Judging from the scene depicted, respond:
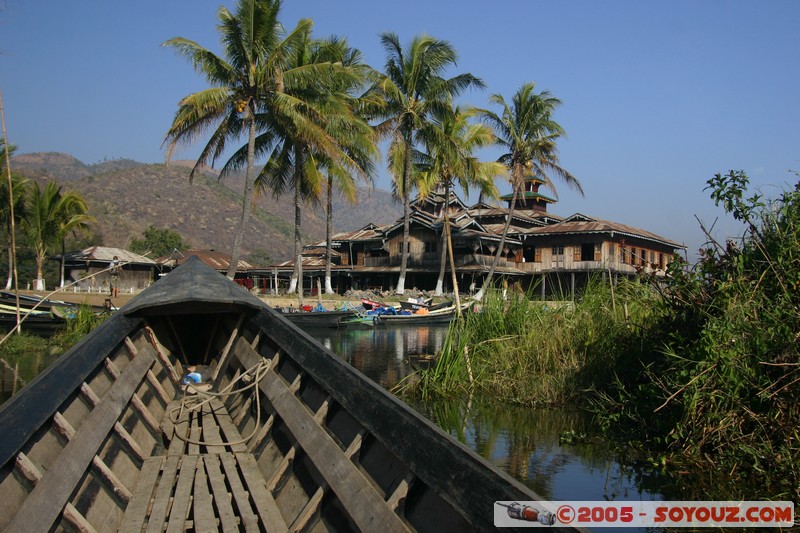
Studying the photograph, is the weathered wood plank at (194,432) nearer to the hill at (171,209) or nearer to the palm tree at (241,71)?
the palm tree at (241,71)

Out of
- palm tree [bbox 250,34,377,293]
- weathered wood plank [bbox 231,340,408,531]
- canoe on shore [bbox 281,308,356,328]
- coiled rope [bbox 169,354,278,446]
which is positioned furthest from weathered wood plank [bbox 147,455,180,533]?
canoe on shore [bbox 281,308,356,328]

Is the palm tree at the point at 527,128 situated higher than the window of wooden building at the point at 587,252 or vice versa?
the palm tree at the point at 527,128

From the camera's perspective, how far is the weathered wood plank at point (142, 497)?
3.76 m

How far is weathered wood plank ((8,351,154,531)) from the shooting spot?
9.31 feet

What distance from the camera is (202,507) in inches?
162

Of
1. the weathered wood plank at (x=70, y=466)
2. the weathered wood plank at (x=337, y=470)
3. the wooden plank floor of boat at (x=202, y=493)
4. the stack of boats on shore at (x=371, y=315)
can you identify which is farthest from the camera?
the stack of boats on shore at (x=371, y=315)

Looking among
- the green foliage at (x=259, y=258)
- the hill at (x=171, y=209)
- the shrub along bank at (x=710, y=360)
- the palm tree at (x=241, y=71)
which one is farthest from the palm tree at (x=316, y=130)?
the green foliage at (x=259, y=258)

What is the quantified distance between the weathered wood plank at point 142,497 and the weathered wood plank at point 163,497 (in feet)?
0.15

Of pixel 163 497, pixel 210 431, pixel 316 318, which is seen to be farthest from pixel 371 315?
pixel 163 497

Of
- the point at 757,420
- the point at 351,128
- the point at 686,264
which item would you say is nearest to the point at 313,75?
the point at 351,128

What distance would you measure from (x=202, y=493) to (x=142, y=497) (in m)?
0.39

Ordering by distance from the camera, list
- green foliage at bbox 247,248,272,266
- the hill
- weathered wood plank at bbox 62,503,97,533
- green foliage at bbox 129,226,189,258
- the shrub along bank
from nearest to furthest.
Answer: weathered wood plank at bbox 62,503,97,533 < the shrub along bank < green foliage at bbox 129,226,189,258 < the hill < green foliage at bbox 247,248,272,266

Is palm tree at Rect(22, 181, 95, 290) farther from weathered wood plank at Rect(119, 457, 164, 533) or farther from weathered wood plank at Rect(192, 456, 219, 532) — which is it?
weathered wood plank at Rect(192, 456, 219, 532)

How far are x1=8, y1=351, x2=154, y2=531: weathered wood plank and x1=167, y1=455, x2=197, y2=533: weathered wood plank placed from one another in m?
0.64
